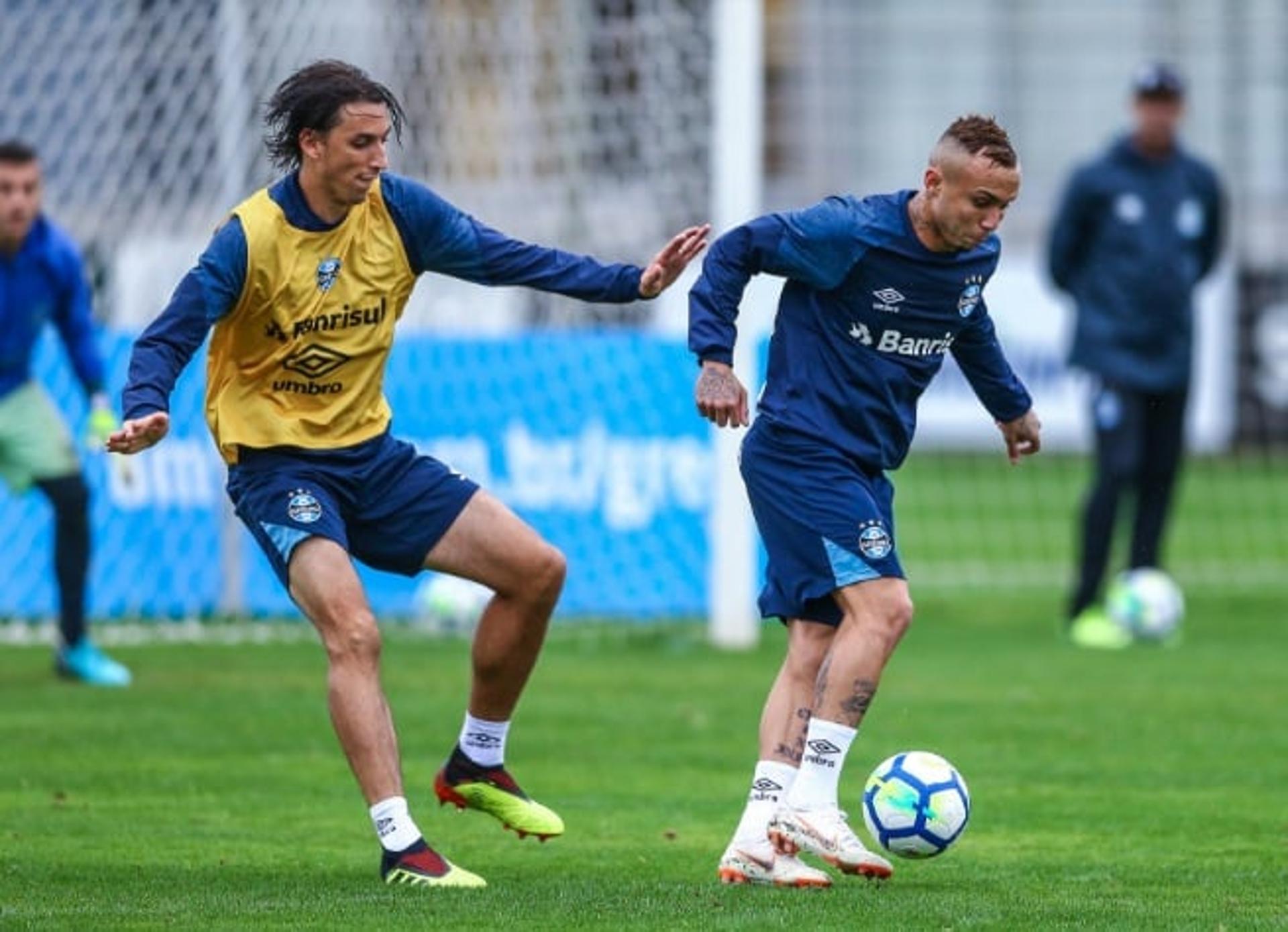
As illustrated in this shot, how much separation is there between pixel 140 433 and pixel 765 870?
6.32 ft

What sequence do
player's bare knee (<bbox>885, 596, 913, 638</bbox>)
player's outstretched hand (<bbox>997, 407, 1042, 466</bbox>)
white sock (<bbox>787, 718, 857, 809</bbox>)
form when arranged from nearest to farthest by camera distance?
white sock (<bbox>787, 718, 857, 809</bbox>)
player's bare knee (<bbox>885, 596, 913, 638</bbox>)
player's outstretched hand (<bbox>997, 407, 1042, 466</bbox>)

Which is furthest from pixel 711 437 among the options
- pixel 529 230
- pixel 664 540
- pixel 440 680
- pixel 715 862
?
pixel 715 862

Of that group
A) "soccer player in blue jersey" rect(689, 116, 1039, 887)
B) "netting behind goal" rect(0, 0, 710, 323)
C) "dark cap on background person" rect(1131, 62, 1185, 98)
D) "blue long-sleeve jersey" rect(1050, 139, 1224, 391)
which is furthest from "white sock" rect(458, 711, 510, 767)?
"netting behind goal" rect(0, 0, 710, 323)

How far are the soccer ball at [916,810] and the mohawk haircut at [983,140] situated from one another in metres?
1.57

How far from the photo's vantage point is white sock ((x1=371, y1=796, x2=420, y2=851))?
6.79 metres

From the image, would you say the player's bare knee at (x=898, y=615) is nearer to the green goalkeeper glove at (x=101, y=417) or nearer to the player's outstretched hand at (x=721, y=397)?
the player's outstretched hand at (x=721, y=397)

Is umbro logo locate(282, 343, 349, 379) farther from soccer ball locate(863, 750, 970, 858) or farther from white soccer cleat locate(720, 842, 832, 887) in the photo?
soccer ball locate(863, 750, 970, 858)

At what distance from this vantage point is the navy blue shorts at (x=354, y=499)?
7133 mm

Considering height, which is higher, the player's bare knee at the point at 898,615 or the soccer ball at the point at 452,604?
the player's bare knee at the point at 898,615

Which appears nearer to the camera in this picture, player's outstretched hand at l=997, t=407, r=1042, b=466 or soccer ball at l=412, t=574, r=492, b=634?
player's outstretched hand at l=997, t=407, r=1042, b=466

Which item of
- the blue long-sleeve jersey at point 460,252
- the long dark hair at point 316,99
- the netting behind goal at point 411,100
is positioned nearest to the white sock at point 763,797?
the blue long-sleeve jersey at point 460,252

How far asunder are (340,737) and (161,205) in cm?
806

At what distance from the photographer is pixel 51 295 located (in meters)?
11.6

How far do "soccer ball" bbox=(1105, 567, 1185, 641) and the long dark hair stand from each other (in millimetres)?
7114
